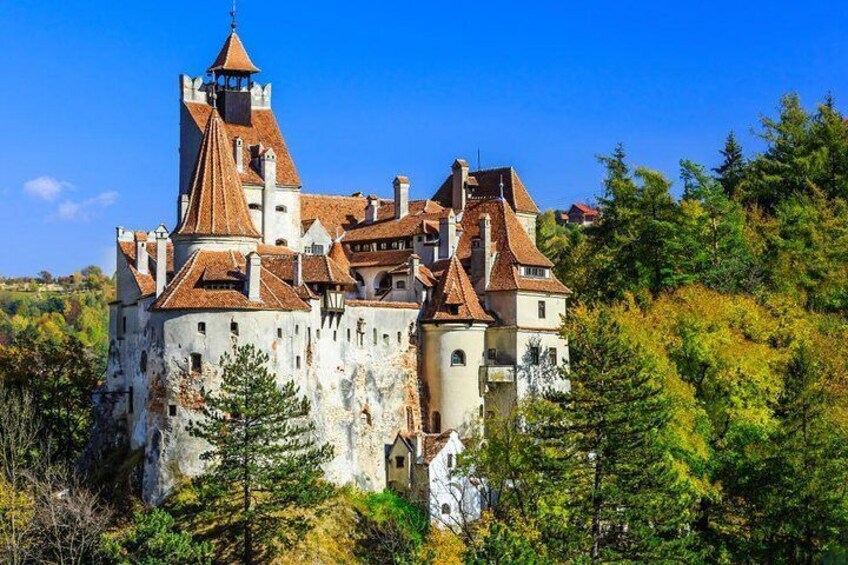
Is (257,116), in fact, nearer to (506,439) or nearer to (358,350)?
(358,350)

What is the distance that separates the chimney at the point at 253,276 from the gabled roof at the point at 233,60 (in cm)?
2326

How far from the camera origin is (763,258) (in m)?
91.4

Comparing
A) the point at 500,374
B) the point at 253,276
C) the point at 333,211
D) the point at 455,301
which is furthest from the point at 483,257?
the point at 253,276

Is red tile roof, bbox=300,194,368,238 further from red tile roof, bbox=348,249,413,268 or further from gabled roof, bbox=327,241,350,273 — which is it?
gabled roof, bbox=327,241,350,273

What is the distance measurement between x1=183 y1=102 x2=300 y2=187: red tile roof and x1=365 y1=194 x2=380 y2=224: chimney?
18.2 feet

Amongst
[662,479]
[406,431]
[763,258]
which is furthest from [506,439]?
[763,258]

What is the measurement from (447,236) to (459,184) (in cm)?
837

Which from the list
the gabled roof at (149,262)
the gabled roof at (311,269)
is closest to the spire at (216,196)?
the gabled roof at (311,269)

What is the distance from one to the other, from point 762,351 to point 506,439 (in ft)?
53.1

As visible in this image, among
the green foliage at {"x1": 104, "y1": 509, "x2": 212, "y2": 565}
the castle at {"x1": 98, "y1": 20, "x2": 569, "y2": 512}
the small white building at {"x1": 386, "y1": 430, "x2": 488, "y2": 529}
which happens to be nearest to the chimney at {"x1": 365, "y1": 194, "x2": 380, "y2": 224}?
the castle at {"x1": 98, "y1": 20, "x2": 569, "y2": 512}

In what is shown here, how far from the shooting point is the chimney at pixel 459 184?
90.1m

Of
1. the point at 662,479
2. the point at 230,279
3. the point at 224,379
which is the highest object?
the point at 230,279

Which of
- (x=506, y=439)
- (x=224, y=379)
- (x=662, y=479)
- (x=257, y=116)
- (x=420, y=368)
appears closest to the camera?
(x=662, y=479)

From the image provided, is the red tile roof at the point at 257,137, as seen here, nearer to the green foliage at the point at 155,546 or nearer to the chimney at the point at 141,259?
the chimney at the point at 141,259
